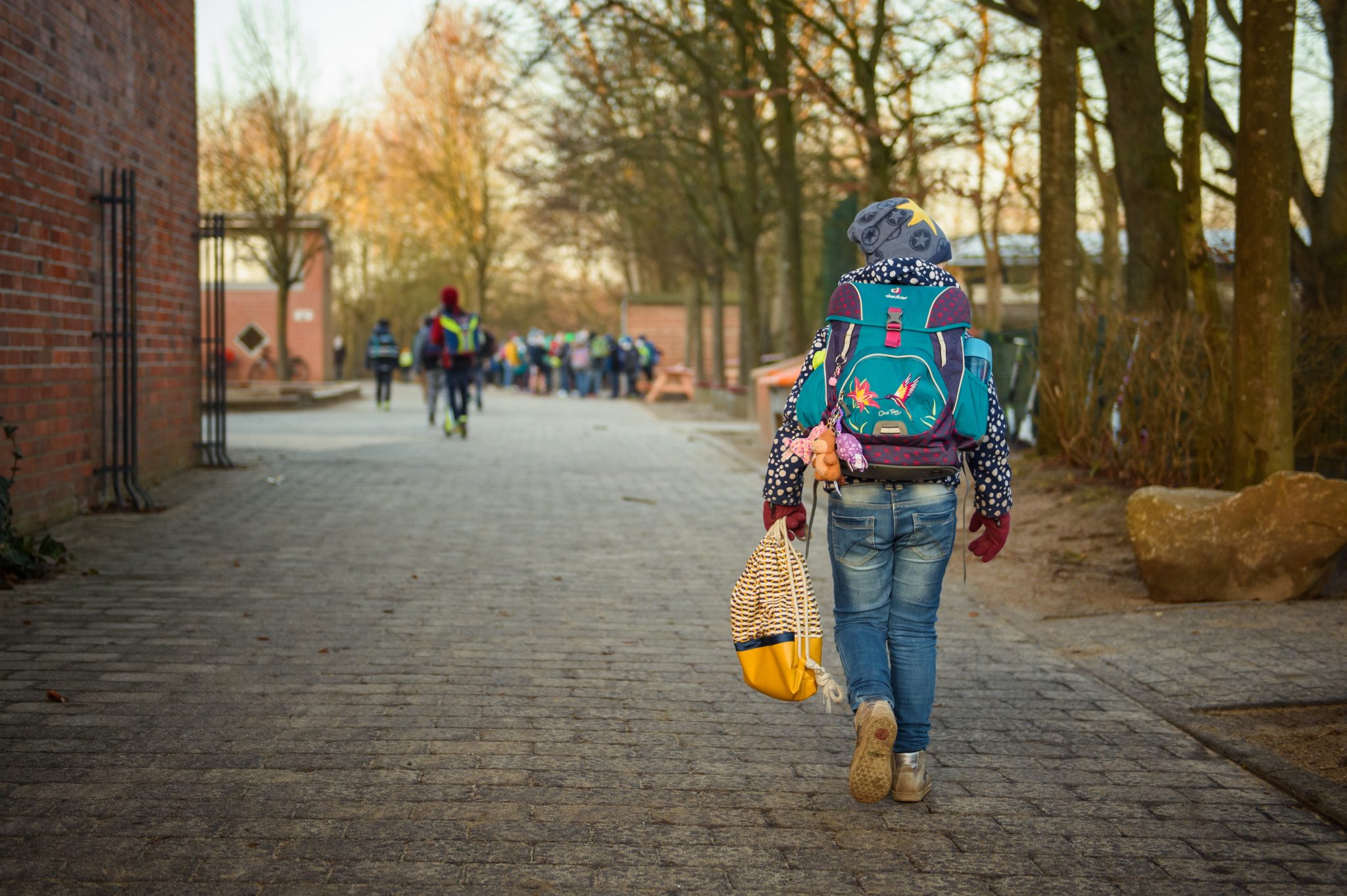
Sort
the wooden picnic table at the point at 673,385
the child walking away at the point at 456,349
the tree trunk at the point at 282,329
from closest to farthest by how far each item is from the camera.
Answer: the child walking away at the point at 456,349 → the tree trunk at the point at 282,329 → the wooden picnic table at the point at 673,385

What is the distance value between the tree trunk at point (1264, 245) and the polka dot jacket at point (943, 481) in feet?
12.9

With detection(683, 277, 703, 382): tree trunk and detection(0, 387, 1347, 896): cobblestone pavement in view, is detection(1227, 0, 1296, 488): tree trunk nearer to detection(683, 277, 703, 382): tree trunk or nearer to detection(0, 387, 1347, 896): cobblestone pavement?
detection(0, 387, 1347, 896): cobblestone pavement

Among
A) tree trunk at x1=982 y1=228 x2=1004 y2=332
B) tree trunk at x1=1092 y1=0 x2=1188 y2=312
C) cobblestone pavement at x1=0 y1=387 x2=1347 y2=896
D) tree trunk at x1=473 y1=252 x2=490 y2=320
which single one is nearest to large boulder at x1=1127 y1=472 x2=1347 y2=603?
cobblestone pavement at x1=0 y1=387 x2=1347 y2=896

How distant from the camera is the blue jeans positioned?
407cm

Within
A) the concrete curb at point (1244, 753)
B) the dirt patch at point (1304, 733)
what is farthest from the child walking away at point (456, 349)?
the dirt patch at point (1304, 733)

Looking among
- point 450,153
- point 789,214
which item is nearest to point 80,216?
point 789,214

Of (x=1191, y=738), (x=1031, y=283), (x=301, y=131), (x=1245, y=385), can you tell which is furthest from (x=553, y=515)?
(x=301, y=131)

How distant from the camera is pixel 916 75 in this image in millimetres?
14703

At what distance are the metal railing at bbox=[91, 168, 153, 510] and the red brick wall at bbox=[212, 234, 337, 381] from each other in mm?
28213

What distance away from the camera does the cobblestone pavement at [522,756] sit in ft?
11.7

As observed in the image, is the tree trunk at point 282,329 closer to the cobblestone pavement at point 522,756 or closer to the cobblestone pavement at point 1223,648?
the cobblestone pavement at point 522,756

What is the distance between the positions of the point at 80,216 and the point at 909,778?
7.56 m

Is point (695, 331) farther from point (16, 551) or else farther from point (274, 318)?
point (16, 551)

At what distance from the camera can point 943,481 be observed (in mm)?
4105
